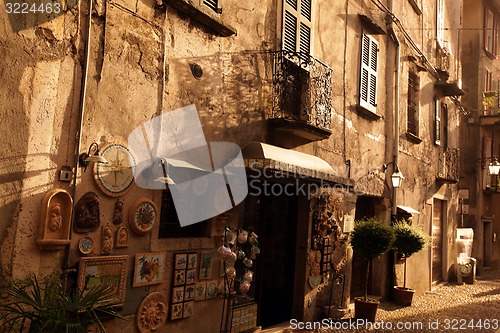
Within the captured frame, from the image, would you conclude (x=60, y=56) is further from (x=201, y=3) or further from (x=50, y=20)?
(x=201, y=3)

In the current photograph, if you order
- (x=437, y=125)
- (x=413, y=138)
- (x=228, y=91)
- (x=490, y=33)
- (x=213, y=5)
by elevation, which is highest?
(x=490, y=33)

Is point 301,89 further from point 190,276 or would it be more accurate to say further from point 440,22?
point 440,22

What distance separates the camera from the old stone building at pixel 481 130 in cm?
1855

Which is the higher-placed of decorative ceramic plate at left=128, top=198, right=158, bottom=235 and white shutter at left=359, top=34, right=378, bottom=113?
white shutter at left=359, top=34, right=378, bottom=113

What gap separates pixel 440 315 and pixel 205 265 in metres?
6.07

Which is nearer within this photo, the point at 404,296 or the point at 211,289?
the point at 211,289

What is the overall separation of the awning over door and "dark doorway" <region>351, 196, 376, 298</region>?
3.85 m

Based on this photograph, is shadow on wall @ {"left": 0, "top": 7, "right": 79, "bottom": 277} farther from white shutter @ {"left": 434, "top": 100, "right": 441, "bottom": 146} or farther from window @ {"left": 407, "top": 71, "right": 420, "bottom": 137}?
white shutter @ {"left": 434, "top": 100, "right": 441, "bottom": 146}

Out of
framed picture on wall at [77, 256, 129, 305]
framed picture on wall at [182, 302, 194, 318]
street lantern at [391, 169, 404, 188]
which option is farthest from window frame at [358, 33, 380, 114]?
framed picture on wall at [77, 256, 129, 305]

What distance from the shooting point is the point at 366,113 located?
10133 mm

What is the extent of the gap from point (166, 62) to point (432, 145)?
10987mm

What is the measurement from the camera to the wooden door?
14492 millimetres

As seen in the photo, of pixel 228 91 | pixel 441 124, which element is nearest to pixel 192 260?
pixel 228 91

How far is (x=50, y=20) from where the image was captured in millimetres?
4367
